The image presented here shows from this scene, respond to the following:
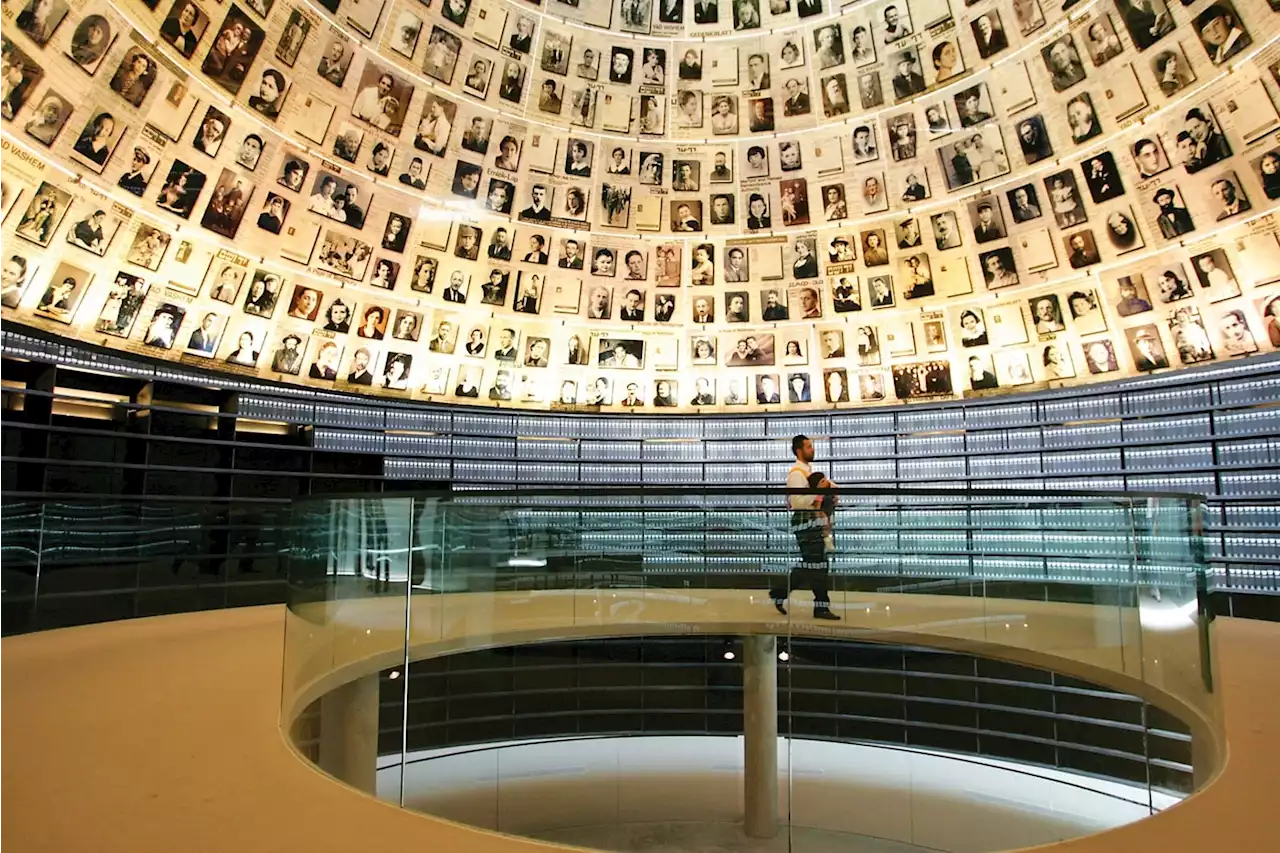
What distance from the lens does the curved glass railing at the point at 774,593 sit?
10.6 feet

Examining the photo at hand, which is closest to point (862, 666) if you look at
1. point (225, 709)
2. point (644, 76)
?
point (225, 709)

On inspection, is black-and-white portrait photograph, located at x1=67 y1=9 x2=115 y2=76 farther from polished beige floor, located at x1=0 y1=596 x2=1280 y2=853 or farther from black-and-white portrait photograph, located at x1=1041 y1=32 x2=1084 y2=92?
black-and-white portrait photograph, located at x1=1041 y1=32 x2=1084 y2=92

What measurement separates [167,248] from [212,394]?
1.39 m

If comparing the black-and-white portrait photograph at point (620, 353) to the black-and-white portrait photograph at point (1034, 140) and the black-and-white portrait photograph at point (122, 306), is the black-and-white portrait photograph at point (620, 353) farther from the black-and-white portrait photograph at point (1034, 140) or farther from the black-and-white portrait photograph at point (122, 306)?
the black-and-white portrait photograph at point (122, 306)

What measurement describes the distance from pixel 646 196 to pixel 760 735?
24.6 feet

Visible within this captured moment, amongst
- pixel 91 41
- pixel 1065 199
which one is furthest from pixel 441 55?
pixel 1065 199

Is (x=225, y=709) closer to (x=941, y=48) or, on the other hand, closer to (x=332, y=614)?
(x=332, y=614)

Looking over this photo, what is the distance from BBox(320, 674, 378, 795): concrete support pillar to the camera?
3266 millimetres

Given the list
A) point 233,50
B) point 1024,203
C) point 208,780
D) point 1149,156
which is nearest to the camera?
point 208,780

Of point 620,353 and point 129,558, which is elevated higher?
point 620,353

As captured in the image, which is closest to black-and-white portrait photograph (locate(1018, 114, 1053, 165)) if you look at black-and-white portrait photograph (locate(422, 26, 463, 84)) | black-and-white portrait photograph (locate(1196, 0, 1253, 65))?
black-and-white portrait photograph (locate(1196, 0, 1253, 65))

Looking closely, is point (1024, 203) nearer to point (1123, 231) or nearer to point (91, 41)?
point (1123, 231)

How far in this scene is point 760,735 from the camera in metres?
4.20

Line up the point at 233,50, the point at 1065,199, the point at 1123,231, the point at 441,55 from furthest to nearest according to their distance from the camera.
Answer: the point at 441,55, the point at 1065,199, the point at 1123,231, the point at 233,50
